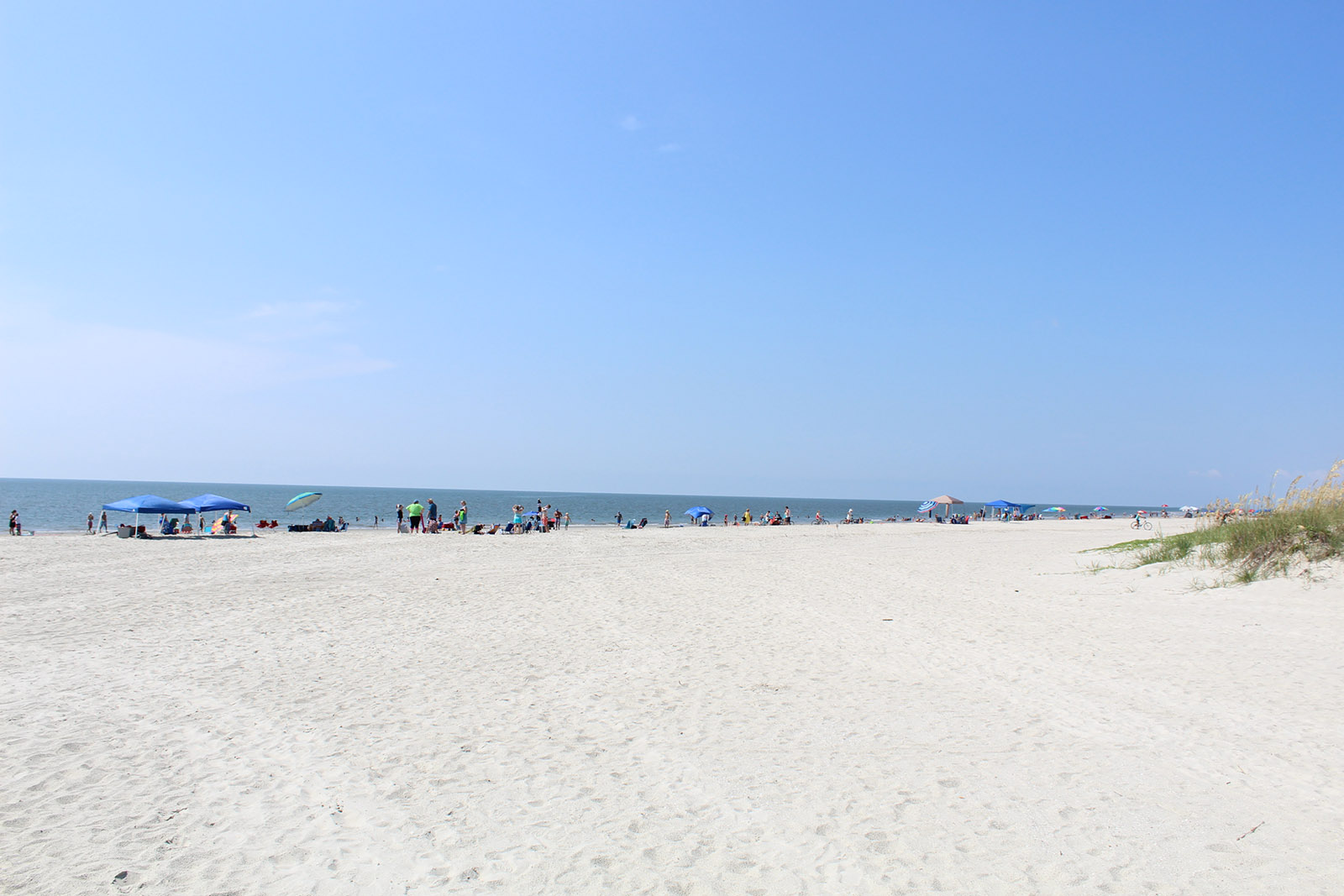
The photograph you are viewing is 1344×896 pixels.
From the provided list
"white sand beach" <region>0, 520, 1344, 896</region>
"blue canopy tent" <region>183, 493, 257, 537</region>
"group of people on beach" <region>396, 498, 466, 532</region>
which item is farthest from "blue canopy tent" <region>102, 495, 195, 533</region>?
"white sand beach" <region>0, 520, 1344, 896</region>

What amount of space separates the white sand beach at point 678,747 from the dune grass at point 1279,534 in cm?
69

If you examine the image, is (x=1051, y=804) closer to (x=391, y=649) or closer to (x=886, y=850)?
(x=886, y=850)

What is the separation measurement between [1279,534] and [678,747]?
1114 centimetres

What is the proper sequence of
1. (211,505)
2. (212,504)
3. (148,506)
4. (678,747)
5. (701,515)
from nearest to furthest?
(678,747)
(148,506)
(211,505)
(212,504)
(701,515)

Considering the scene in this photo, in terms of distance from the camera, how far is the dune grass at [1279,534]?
1125 cm

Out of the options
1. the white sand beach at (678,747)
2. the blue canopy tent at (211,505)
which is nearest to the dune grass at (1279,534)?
the white sand beach at (678,747)

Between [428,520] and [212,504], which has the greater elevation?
[212,504]

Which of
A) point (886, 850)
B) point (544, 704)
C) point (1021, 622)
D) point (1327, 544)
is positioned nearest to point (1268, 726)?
point (886, 850)

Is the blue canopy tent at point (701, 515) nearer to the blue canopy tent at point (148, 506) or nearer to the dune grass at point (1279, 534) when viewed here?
the blue canopy tent at point (148, 506)

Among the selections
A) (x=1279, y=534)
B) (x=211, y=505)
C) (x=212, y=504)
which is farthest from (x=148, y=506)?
(x=1279, y=534)

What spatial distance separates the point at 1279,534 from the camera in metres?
11.8

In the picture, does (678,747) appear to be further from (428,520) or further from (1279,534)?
(428,520)

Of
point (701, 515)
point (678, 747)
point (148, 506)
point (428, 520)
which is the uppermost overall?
point (148, 506)

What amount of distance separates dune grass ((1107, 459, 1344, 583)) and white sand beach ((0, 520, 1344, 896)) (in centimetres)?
69
